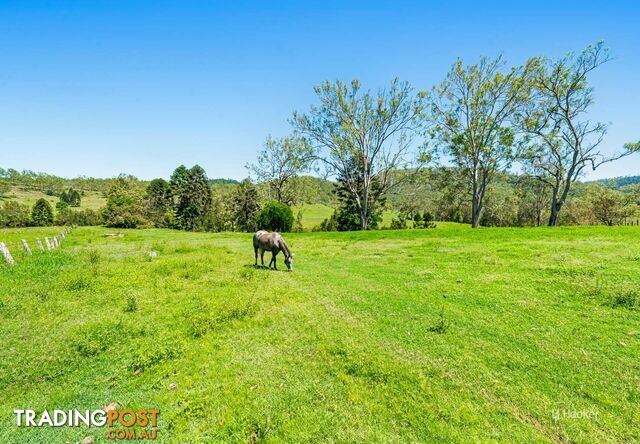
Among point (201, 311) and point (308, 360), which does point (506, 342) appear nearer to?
point (308, 360)

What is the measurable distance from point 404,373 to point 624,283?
8966mm

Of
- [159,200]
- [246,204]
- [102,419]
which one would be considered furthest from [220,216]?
[102,419]

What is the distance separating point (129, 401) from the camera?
4.65 metres

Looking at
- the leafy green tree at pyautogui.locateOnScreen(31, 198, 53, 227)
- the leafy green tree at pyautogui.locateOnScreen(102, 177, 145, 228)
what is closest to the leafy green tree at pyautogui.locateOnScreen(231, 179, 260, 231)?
the leafy green tree at pyautogui.locateOnScreen(102, 177, 145, 228)

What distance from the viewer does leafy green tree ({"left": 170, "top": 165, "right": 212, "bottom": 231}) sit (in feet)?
218

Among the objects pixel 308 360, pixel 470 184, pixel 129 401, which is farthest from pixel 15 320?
pixel 470 184

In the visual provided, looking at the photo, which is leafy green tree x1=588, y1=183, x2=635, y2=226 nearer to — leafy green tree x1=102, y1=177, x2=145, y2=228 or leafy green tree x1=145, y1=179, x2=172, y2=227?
leafy green tree x1=145, y1=179, x2=172, y2=227

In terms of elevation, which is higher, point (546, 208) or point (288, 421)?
point (546, 208)

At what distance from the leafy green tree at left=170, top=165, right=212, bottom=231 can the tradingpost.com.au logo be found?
63.0 m

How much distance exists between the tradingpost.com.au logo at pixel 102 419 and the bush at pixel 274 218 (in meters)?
33.0

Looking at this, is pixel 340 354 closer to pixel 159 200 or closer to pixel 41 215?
pixel 159 200

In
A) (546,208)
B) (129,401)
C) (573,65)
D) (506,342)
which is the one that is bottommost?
(129,401)

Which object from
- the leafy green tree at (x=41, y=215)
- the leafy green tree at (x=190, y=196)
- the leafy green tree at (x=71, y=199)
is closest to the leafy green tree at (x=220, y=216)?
the leafy green tree at (x=190, y=196)

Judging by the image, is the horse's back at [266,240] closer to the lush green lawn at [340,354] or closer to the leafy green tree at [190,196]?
the lush green lawn at [340,354]
